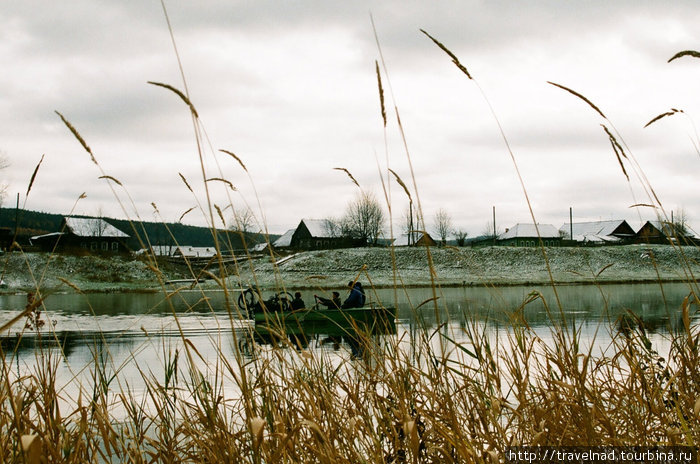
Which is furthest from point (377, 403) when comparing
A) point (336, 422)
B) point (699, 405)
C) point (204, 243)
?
point (204, 243)

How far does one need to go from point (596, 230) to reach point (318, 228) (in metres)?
38.4

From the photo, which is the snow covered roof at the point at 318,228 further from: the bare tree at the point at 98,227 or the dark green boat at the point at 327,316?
the dark green boat at the point at 327,316

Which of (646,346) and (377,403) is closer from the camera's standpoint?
(377,403)

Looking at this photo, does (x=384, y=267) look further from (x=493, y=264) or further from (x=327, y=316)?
(x=327, y=316)

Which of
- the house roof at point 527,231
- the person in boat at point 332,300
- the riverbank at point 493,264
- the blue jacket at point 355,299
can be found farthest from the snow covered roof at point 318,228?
the person in boat at point 332,300

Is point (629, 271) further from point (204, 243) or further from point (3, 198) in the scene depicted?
point (204, 243)

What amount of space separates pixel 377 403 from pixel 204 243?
13696cm

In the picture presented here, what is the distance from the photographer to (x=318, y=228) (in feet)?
280

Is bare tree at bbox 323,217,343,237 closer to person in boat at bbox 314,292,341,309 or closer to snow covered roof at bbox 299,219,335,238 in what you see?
snow covered roof at bbox 299,219,335,238

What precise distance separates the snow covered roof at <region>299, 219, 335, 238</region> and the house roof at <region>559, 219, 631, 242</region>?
1277 inches

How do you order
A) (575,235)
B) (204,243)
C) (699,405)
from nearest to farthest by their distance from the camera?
(699,405)
(575,235)
(204,243)

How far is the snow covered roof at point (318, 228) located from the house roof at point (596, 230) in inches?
1277

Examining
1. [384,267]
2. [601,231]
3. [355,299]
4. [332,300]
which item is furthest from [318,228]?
[332,300]

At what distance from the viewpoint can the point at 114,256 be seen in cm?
5347
